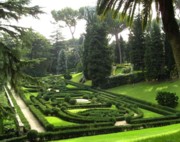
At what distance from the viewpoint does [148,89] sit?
3662 centimetres

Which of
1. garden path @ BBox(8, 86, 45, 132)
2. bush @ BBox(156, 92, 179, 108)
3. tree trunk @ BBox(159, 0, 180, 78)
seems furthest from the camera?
bush @ BBox(156, 92, 179, 108)

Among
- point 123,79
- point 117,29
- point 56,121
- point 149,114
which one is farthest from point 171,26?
point 117,29

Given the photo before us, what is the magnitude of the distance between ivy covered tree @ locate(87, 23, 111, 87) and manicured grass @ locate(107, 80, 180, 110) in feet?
14.7

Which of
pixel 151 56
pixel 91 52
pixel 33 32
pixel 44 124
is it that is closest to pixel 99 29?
pixel 91 52

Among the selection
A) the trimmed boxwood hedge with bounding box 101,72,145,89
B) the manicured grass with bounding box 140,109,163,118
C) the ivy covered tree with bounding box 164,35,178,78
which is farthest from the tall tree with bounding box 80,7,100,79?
the manicured grass with bounding box 140,109,163,118

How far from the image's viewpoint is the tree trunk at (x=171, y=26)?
26.4 ft

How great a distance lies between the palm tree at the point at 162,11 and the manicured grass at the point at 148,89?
75.9 ft

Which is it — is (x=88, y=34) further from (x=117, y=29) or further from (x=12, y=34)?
(x=12, y=34)

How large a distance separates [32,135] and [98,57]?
2909 centimetres

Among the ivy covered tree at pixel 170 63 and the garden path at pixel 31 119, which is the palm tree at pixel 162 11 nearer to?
the garden path at pixel 31 119

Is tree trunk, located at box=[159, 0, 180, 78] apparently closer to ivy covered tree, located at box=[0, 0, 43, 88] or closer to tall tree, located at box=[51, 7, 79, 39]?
ivy covered tree, located at box=[0, 0, 43, 88]

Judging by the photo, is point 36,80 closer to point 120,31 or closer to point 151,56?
point 151,56

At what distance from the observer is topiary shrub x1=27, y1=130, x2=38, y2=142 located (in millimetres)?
17152

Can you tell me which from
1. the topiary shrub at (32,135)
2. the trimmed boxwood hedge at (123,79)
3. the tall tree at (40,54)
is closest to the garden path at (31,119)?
the topiary shrub at (32,135)
